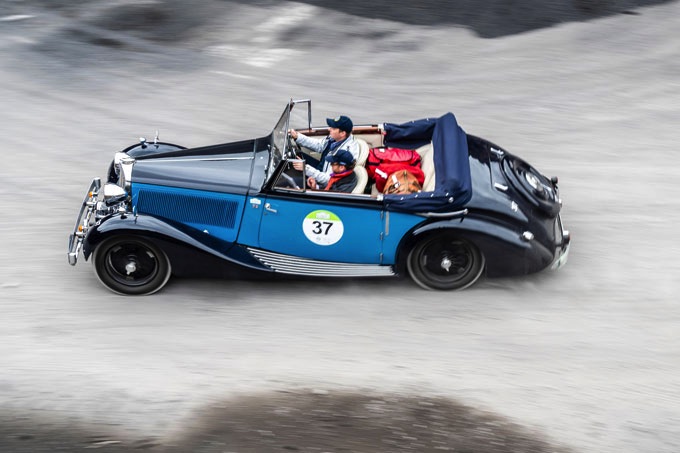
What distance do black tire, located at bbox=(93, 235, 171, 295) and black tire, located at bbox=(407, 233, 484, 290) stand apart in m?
2.50

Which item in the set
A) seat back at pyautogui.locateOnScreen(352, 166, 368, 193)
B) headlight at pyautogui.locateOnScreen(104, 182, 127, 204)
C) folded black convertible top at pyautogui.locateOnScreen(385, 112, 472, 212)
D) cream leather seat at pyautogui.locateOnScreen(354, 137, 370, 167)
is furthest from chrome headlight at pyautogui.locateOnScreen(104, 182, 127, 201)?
folded black convertible top at pyautogui.locateOnScreen(385, 112, 472, 212)

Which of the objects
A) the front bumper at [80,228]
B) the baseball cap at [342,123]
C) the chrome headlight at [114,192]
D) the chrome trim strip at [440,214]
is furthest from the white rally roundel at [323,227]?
the front bumper at [80,228]

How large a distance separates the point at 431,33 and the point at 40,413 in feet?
35.2

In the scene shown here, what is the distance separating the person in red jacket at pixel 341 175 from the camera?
322 inches

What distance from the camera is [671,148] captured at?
11719 millimetres

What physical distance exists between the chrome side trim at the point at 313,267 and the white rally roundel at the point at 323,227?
0.25m

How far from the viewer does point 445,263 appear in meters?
8.27

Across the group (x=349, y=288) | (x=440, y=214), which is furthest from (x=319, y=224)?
(x=440, y=214)

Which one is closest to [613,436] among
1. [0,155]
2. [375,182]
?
[375,182]

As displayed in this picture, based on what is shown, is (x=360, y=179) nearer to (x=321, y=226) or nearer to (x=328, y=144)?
(x=321, y=226)

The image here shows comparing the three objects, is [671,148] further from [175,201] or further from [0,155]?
[0,155]

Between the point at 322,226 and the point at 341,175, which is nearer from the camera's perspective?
the point at 322,226

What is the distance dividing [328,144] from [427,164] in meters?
1.12

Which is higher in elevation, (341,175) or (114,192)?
(341,175)
